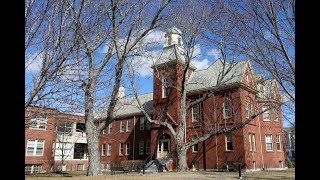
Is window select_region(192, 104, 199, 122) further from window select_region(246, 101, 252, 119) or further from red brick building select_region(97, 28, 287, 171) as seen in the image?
window select_region(246, 101, 252, 119)

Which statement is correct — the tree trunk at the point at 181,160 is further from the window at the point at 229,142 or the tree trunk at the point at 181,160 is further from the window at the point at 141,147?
the window at the point at 141,147

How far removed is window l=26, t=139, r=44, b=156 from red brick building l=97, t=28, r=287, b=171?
12260mm

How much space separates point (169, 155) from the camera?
31047mm

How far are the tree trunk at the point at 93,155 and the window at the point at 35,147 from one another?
72.1 ft

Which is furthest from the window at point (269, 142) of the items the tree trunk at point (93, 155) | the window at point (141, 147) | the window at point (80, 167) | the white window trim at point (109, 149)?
the window at point (80, 167)

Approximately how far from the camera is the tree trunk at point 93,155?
19.2 m

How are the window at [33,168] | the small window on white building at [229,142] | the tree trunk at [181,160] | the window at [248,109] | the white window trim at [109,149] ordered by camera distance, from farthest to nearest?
the white window trim at [109,149]
the window at [33,168]
the window at [248,109]
the small window on white building at [229,142]
the tree trunk at [181,160]

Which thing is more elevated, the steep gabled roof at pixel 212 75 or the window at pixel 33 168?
the steep gabled roof at pixel 212 75

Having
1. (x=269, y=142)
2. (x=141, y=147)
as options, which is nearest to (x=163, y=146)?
(x=141, y=147)

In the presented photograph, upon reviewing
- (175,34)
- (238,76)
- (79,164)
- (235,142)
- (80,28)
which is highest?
(175,34)

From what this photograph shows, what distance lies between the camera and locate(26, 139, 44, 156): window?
37.7m
